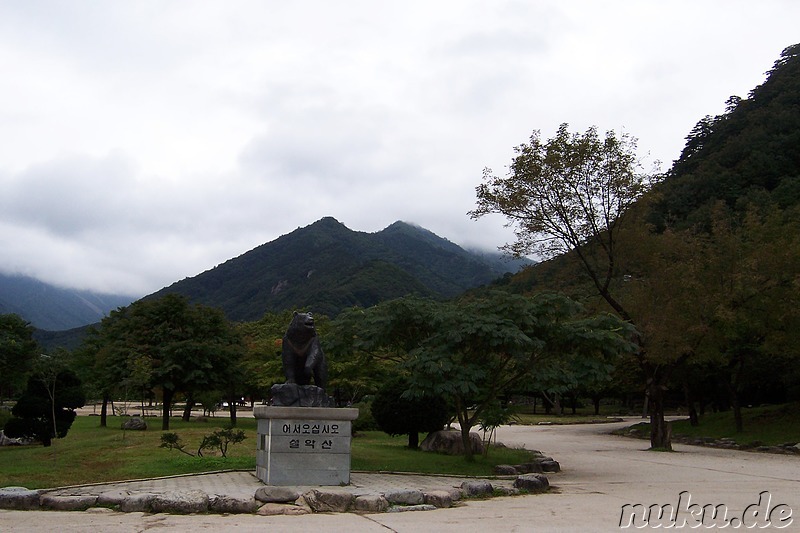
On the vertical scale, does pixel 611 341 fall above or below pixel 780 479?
above

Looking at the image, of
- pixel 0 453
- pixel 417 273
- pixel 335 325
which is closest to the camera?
pixel 335 325

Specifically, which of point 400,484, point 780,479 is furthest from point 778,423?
point 400,484

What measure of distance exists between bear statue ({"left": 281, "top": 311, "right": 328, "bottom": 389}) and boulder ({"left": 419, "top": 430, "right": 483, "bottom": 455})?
7718 millimetres

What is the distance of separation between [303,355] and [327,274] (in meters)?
71.8

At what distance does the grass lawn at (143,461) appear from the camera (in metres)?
13.1

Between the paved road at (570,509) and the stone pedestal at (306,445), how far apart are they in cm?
249

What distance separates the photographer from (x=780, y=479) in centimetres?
1455

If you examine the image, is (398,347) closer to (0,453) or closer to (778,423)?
(0,453)

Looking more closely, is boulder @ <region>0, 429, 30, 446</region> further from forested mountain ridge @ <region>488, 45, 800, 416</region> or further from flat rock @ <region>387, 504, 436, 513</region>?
forested mountain ridge @ <region>488, 45, 800, 416</region>

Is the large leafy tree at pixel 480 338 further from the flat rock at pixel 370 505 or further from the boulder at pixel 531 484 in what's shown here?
the flat rock at pixel 370 505

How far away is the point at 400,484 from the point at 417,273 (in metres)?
92.5

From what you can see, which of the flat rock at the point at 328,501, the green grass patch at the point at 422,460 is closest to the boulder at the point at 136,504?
the flat rock at the point at 328,501

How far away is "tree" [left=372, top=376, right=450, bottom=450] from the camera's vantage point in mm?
20672

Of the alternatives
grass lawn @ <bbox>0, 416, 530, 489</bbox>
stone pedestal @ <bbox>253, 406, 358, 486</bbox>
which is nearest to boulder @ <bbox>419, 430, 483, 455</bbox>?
grass lawn @ <bbox>0, 416, 530, 489</bbox>
